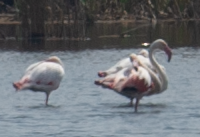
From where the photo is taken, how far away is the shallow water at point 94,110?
11930mm

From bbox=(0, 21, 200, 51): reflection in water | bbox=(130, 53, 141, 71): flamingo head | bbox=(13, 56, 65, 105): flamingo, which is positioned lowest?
bbox=(0, 21, 200, 51): reflection in water

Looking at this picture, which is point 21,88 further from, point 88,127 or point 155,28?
point 155,28

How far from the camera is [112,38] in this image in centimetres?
3045

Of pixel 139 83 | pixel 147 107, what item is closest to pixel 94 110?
pixel 139 83

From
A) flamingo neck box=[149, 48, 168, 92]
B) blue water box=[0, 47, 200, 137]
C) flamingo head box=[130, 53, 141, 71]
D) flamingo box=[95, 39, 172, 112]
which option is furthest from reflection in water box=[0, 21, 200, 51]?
flamingo box=[95, 39, 172, 112]

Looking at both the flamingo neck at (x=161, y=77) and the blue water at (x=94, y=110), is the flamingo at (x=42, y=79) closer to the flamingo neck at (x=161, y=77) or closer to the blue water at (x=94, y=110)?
the blue water at (x=94, y=110)

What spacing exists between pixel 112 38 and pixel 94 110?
54.9 ft

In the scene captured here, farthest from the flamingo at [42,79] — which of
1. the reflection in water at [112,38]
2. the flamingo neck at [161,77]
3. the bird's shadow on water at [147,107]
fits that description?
the reflection in water at [112,38]

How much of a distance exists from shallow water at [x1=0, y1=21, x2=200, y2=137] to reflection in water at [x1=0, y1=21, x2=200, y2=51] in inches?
260

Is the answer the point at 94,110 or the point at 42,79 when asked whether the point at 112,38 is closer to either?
the point at 42,79

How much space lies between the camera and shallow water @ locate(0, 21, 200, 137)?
11.9 m

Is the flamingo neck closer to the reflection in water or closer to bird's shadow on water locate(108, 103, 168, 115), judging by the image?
bird's shadow on water locate(108, 103, 168, 115)

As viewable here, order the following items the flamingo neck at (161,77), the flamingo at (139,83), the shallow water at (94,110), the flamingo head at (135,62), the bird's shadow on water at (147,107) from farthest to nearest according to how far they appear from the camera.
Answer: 1. the flamingo neck at (161,77)
2. the flamingo head at (135,62)
3. the flamingo at (139,83)
4. the bird's shadow on water at (147,107)
5. the shallow water at (94,110)

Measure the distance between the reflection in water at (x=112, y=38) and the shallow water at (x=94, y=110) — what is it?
6.61 m
